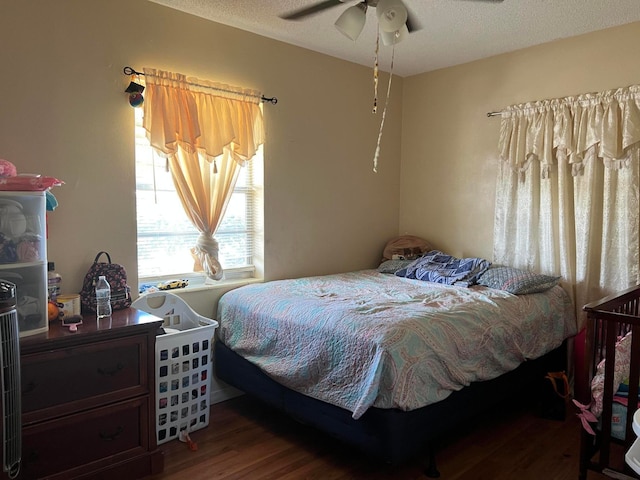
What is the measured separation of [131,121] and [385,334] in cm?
189

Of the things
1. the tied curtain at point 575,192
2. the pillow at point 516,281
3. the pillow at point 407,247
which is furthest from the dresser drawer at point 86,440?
the tied curtain at point 575,192

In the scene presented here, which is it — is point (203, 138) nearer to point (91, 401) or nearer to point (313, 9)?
point (313, 9)

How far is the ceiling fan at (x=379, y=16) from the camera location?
6.39ft

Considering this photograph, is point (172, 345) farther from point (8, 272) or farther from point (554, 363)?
point (554, 363)

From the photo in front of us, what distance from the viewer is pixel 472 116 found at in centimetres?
384

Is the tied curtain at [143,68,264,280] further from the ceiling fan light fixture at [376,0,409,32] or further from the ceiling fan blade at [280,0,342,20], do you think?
the ceiling fan light fixture at [376,0,409,32]

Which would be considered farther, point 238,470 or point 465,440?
point 465,440

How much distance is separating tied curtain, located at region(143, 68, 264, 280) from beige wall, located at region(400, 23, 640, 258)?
64.5 inches

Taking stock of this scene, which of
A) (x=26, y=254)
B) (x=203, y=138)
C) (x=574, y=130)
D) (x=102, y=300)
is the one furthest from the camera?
(x=574, y=130)

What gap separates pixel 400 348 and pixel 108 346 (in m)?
1.31

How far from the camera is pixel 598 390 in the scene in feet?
7.09

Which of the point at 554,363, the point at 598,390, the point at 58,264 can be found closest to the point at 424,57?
the point at 554,363

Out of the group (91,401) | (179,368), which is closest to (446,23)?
(179,368)

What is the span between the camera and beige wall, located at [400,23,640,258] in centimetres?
314
